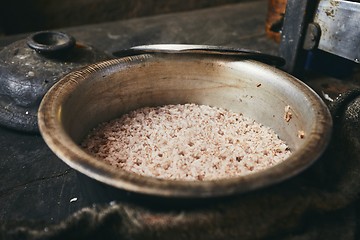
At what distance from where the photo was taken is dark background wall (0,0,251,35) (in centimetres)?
460

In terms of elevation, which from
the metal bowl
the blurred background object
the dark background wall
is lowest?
the dark background wall

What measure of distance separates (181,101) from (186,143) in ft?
1.63

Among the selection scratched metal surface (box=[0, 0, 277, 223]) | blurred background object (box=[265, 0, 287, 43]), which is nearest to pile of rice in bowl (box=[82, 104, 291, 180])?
scratched metal surface (box=[0, 0, 277, 223])

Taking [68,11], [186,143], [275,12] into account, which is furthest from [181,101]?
[68,11]

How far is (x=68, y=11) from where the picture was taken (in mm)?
4898

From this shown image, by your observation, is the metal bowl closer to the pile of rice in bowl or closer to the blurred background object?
the pile of rice in bowl

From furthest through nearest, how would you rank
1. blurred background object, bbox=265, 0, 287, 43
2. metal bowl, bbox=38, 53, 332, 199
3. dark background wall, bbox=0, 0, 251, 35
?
dark background wall, bbox=0, 0, 251, 35 → blurred background object, bbox=265, 0, 287, 43 → metal bowl, bbox=38, 53, 332, 199

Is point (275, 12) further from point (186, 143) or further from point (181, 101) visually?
point (186, 143)

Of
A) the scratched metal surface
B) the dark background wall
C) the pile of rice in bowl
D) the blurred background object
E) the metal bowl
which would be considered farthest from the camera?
the dark background wall

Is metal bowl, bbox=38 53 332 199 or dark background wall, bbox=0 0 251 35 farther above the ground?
metal bowl, bbox=38 53 332 199

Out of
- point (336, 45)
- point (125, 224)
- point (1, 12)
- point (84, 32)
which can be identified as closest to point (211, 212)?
point (125, 224)

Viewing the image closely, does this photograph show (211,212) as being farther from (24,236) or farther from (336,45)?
(336,45)

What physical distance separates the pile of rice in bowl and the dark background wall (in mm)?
3034

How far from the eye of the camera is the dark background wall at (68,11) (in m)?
4.60
